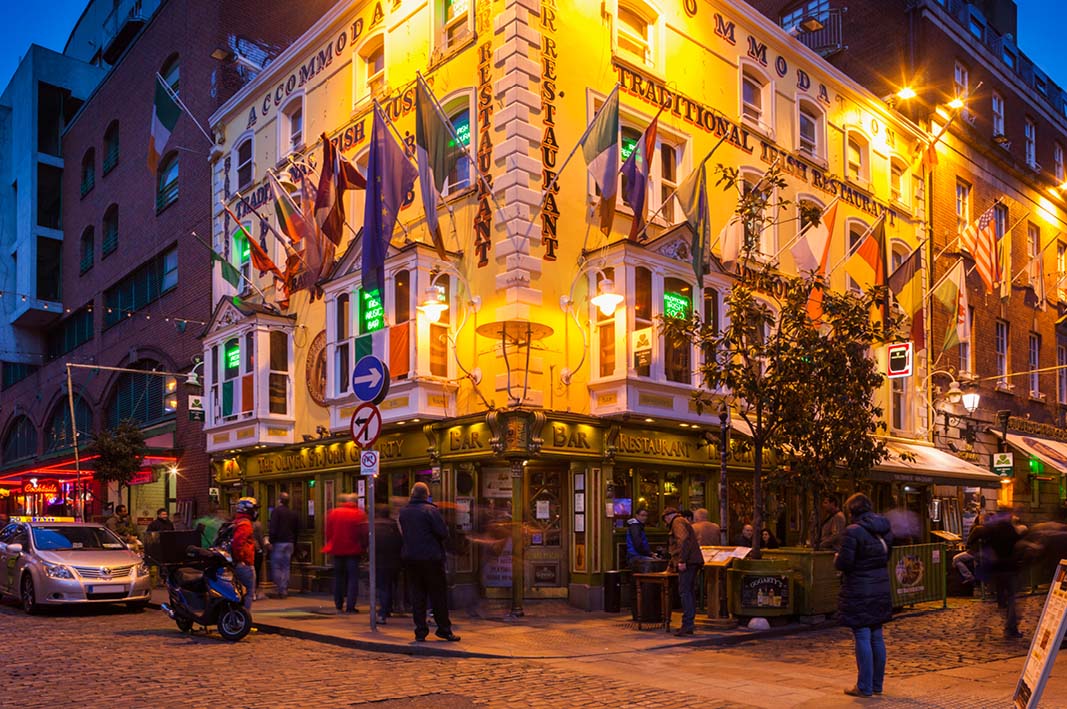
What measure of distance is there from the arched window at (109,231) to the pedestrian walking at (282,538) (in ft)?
69.8

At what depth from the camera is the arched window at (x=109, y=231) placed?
116 feet

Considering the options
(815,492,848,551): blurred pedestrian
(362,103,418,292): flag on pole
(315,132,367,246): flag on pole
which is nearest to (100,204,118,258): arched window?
(315,132,367,246): flag on pole

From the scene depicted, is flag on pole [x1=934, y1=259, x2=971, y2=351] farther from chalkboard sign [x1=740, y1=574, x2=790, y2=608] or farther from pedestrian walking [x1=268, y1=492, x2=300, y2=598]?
pedestrian walking [x1=268, y1=492, x2=300, y2=598]

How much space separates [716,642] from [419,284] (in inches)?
305

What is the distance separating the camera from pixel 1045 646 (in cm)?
609

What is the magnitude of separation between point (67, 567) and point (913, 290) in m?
18.8

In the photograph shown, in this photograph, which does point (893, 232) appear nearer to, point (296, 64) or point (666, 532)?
point (666, 532)

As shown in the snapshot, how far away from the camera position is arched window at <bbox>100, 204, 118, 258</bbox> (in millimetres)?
35250

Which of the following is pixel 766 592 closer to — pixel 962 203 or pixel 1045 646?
pixel 1045 646

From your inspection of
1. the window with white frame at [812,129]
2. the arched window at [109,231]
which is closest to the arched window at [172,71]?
the arched window at [109,231]

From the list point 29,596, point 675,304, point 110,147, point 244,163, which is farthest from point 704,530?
point 110,147

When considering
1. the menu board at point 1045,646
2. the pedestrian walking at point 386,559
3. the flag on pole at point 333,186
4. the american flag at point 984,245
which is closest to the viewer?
the menu board at point 1045,646

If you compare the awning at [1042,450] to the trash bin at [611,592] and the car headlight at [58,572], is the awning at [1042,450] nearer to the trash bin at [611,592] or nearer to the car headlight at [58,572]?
the trash bin at [611,592]

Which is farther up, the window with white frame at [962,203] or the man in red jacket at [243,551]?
the window with white frame at [962,203]
